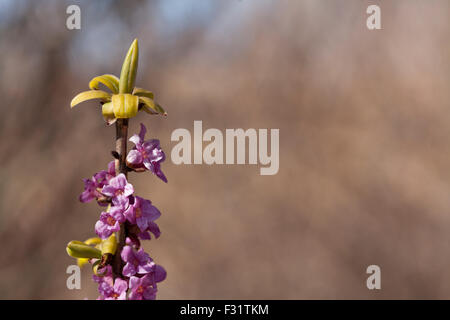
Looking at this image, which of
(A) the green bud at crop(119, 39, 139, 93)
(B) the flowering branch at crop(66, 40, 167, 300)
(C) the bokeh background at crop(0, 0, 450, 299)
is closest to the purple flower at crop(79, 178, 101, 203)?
(B) the flowering branch at crop(66, 40, 167, 300)

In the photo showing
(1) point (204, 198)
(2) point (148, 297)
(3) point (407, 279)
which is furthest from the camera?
(1) point (204, 198)

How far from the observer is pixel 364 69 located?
77.8 inches

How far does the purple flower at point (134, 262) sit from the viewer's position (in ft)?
1.44

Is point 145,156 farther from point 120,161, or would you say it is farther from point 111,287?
point 111,287

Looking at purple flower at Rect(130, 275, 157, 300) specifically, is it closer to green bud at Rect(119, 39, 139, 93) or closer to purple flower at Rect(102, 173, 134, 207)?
purple flower at Rect(102, 173, 134, 207)

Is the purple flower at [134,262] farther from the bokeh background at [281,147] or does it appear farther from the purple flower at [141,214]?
the bokeh background at [281,147]

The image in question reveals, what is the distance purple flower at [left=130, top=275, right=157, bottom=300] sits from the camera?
1.42ft

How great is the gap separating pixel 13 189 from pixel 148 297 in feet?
5.91

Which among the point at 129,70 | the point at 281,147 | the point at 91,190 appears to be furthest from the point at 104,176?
the point at 281,147

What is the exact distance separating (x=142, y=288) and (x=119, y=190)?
10cm

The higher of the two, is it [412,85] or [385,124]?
[412,85]

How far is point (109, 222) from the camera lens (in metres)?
0.45

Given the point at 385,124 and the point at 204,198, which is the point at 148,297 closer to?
the point at 204,198
